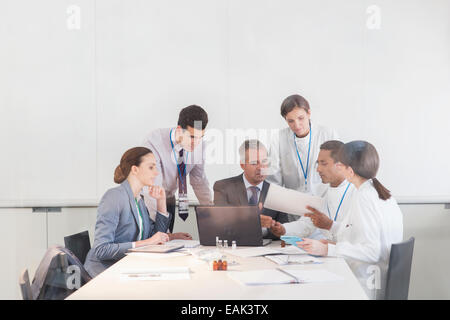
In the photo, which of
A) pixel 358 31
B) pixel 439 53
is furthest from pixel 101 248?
pixel 439 53

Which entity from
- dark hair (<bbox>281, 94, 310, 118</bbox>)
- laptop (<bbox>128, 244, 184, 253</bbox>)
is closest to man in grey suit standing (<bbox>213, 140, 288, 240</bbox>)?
dark hair (<bbox>281, 94, 310, 118</bbox>)

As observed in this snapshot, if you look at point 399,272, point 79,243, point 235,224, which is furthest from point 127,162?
point 399,272

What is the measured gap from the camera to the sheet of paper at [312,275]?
71.1 inches

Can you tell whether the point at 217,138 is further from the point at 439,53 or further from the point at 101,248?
the point at 439,53

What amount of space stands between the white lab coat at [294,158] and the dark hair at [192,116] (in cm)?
40

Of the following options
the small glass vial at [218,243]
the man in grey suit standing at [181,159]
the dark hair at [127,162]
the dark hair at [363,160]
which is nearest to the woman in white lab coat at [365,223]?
the dark hair at [363,160]

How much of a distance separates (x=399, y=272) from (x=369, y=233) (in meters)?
0.23

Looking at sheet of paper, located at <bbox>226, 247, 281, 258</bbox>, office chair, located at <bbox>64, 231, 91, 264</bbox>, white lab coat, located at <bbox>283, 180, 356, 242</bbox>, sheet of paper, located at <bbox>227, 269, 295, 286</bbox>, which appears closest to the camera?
sheet of paper, located at <bbox>227, 269, 295, 286</bbox>

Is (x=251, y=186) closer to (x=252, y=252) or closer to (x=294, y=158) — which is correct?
(x=294, y=158)

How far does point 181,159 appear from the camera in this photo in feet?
8.95

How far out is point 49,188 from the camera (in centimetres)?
267

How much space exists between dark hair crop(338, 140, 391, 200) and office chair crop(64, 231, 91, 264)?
1495 mm

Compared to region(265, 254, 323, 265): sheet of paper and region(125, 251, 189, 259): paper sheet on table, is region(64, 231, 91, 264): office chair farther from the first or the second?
region(265, 254, 323, 265): sheet of paper

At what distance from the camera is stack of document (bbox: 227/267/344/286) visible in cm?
179
